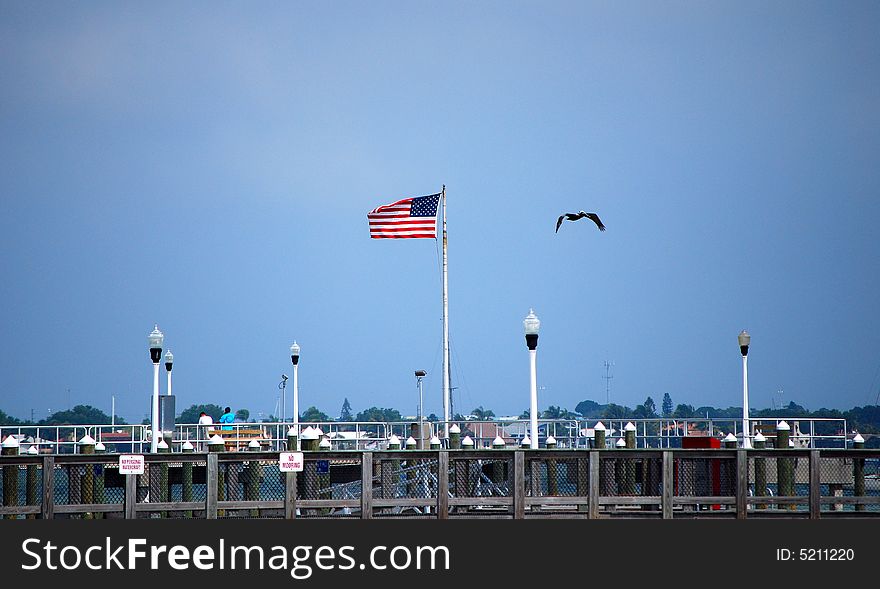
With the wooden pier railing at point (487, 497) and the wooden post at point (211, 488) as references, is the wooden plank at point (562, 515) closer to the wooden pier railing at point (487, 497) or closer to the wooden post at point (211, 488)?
the wooden pier railing at point (487, 497)

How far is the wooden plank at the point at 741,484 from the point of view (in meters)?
25.6

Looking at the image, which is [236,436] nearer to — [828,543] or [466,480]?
[466,480]

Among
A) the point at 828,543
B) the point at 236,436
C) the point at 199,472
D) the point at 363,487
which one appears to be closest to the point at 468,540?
the point at 363,487

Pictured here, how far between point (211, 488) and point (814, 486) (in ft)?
37.9

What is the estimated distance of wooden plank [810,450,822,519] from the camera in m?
25.6

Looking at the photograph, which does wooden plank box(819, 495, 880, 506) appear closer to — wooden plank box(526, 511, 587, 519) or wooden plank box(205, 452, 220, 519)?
wooden plank box(526, 511, 587, 519)

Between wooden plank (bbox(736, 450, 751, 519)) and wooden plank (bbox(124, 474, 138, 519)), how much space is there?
11.5 m

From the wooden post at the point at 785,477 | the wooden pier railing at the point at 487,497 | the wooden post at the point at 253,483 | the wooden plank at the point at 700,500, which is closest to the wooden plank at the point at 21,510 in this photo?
the wooden pier railing at the point at 487,497

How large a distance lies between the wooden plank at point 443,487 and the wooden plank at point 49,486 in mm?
7279

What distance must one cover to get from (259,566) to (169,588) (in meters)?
1.61

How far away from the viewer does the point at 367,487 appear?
2542 centimetres

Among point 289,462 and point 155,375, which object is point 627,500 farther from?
point 155,375

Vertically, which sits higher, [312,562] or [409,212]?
[409,212]

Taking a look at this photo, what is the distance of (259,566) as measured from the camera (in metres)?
23.8
